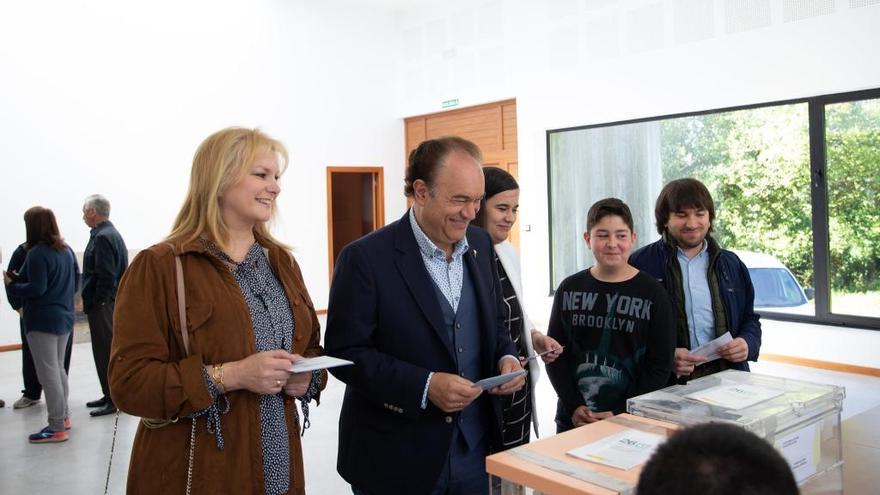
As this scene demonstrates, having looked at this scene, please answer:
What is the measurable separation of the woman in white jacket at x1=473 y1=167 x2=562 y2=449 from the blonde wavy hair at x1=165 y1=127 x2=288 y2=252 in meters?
0.93

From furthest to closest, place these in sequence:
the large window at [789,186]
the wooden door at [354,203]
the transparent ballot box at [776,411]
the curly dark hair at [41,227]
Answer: the wooden door at [354,203], the large window at [789,186], the curly dark hair at [41,227], the transparent ballot box at [776,411]

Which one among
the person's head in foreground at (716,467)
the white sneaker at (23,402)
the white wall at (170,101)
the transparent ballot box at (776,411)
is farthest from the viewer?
the white wall at (170,101)

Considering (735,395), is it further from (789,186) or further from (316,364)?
(789,186)

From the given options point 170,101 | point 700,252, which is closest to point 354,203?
point 170,101

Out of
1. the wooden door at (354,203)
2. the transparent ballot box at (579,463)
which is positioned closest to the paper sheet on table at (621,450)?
the transparent ballot box at (579,463)

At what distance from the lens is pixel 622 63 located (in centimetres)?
828

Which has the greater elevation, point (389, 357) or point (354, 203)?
point (354, 203)

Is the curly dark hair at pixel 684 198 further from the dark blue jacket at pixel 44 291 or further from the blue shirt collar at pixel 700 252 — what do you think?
the dark blue jacket at pixel 44 291

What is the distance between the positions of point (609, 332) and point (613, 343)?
1.6 inches

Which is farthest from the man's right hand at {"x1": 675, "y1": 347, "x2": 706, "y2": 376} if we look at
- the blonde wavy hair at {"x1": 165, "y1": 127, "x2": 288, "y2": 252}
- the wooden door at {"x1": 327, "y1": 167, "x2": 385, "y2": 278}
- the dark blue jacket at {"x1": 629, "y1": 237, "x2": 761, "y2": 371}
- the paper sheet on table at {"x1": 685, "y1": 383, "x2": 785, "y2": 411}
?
the wooden door at {"x1": 327, "y1": 167, "x2": 385, "y2": 278}

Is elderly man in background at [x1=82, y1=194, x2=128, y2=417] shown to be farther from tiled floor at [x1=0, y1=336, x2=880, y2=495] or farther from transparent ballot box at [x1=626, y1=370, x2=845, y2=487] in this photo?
transparent ballot box at [x1=626, y1=370, x2=845, y2=487]

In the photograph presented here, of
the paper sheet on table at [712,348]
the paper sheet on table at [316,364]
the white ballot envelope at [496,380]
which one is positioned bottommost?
the paper sheet on table at [712,348]

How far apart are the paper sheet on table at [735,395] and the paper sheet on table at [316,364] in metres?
0.88

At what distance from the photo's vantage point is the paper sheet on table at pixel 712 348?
8.45 feet
